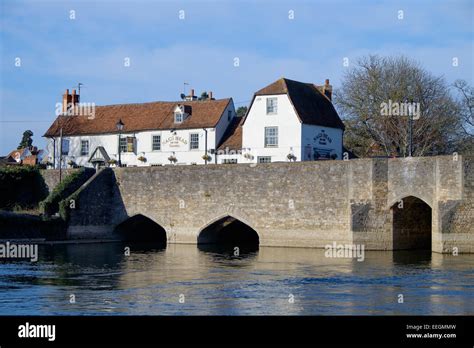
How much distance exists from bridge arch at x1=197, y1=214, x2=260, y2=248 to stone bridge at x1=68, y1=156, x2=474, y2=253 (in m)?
0.07

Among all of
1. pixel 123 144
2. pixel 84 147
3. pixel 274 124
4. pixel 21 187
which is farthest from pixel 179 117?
pixel 21 187

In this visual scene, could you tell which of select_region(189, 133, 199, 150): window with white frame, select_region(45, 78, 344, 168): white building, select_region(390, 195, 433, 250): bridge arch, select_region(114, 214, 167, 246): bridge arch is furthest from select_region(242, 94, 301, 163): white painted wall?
select_region(390, 195, 433, 250): bridge arch

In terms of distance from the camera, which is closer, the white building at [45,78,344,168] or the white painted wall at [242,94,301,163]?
the white painted wall at [242,94,301,163]

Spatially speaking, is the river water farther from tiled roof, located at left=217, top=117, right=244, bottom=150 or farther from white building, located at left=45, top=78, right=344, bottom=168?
tiled roof, located at left=217, top=117, right=244, bottom=150

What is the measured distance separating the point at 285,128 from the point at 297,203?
965 centimetres

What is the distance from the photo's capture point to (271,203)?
4406 cm

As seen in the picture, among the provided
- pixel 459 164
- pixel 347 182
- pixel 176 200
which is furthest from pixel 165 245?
pixel 459 164

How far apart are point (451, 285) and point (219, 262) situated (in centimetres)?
1163

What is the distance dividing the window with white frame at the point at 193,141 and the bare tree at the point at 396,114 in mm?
11801

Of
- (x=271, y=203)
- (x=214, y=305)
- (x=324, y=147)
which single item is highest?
(x=324, y=147)

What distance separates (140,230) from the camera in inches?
2039

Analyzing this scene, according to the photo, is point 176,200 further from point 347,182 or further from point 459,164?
point 459,164

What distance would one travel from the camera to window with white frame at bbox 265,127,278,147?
52312 mm
